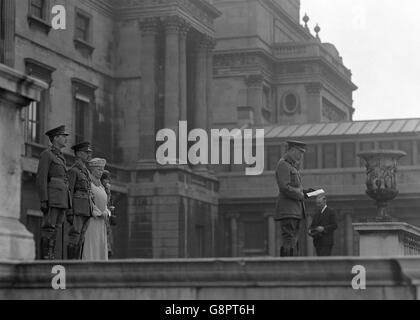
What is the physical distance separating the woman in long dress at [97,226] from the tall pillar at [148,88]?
33.9 m

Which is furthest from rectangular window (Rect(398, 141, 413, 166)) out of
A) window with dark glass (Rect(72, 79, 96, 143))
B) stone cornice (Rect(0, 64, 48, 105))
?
stone cornice (Rect(0, 64, 48, 105))

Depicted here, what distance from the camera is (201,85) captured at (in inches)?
2203

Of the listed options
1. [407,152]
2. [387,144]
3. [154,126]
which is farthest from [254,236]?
[407,152]

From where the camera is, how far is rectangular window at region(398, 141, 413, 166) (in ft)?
175

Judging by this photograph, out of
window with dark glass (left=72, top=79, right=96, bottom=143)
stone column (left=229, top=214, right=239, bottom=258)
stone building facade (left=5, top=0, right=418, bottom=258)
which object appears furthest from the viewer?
stone column (left=229, top=214, right=239, bottom=258)

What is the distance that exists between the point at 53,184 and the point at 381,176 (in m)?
11.2

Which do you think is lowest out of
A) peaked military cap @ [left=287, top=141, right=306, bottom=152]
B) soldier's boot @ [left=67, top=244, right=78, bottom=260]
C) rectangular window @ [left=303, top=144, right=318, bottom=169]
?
soldier's boot @ [left=67, top=244, right=78, bottom=260]

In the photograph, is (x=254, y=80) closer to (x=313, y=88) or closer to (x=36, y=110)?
(x=313, y=88)

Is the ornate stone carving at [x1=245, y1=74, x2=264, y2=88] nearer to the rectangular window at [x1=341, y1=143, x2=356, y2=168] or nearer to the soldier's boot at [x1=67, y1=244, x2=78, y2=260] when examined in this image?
the rectangular window at [x1=341, y1=143, x2=356, y2=168]

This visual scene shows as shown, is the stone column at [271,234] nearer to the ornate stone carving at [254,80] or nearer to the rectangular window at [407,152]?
the rectangular window at [407,152]

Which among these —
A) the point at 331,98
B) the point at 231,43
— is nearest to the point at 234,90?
the point at 231,43

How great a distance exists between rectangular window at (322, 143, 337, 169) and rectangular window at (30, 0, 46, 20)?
16730mm
